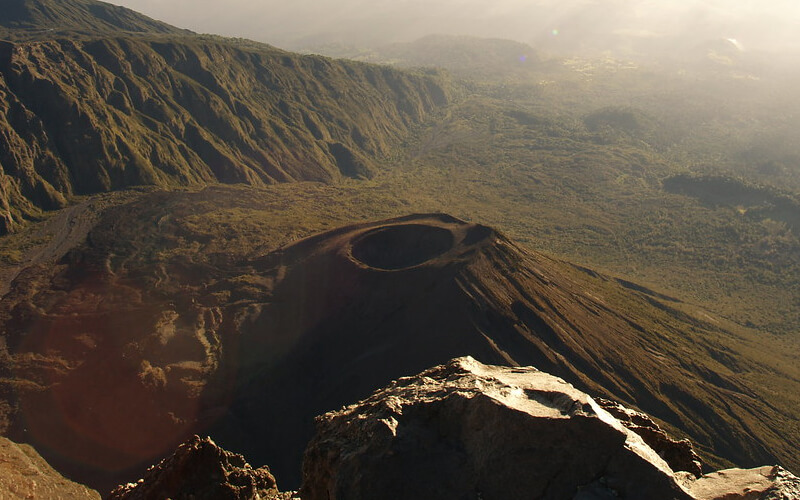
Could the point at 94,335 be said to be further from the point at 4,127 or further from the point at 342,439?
the point at 4,127

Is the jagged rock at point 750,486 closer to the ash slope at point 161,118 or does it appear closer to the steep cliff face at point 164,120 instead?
the ash slope at point 161,118

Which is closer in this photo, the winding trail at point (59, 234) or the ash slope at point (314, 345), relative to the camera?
the ash slope at point (314, 345)

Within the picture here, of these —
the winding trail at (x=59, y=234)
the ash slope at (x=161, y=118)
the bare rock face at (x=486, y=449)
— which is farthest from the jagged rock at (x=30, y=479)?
the ash slope at (x=161, y=118)

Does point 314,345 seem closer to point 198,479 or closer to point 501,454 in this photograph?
point 198,479

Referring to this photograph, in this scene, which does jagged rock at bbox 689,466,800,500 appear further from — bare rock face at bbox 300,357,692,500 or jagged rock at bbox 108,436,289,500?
jagged rock at bbox 108,436,289,500

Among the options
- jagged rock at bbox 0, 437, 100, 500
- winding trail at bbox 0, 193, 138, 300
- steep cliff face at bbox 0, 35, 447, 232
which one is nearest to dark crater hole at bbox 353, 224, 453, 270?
jagged rock at bbox 0, 437, 100, 500
